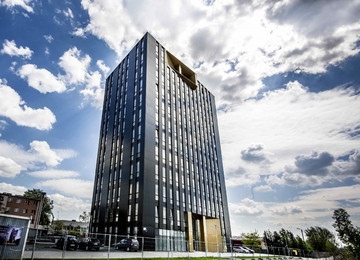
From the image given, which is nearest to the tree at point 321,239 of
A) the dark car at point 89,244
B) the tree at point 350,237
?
the tree at point 350,237

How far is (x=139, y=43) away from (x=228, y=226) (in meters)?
50.6

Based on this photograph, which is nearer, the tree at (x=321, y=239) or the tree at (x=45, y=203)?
the tree at (x=321, y=239)

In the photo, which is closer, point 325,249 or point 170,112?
point 170,112

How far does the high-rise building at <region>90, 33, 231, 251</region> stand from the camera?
39094 mm

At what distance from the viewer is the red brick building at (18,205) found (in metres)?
71.3

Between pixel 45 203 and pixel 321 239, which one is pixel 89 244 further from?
pixel 321 239

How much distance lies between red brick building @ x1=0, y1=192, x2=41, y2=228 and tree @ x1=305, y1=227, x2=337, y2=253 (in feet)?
305

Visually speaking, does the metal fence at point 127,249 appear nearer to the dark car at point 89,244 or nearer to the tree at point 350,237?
the dark car at point 89,244

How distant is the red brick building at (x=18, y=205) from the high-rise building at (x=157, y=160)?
3972 centimetres

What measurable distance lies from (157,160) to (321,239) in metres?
71.3

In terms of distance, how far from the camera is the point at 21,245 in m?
15.7

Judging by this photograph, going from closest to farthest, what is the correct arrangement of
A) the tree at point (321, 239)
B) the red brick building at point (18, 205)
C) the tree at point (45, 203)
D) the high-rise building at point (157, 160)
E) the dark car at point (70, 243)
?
the dark car at point (70, 243)
the high-rise building at point (157, 160)
the red brick building at point (18, 205)
the tree at point (321, 239)
the tree at point (45, 203)

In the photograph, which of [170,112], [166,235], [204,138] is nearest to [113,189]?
[166,235]

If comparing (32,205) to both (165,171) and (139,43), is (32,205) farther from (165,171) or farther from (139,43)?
(139,43)
